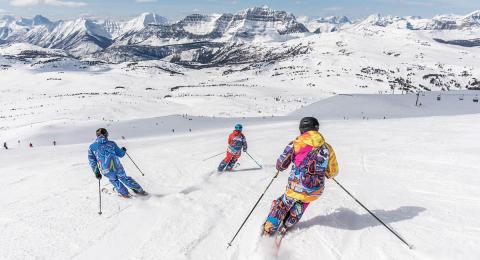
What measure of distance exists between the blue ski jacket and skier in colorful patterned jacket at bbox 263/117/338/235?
465 cm

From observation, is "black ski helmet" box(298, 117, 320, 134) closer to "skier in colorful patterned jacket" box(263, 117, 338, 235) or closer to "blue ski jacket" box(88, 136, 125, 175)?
"skier in colorful patterned jacket" box(263, 117, 338, 235)

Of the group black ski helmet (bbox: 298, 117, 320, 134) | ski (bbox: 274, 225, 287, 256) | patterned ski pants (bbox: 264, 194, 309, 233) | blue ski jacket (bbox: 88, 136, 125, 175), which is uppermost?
black ski helmet (bbox: 298, 117, 320, 134)

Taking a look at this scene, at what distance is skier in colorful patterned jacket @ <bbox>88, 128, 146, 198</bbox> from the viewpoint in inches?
358

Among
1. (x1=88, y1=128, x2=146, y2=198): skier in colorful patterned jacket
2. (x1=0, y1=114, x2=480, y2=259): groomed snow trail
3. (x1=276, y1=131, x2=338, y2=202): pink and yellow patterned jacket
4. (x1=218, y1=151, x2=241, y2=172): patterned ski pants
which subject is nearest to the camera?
(x1=0, y1=114, x2=480, y2=259): groomed snow trail

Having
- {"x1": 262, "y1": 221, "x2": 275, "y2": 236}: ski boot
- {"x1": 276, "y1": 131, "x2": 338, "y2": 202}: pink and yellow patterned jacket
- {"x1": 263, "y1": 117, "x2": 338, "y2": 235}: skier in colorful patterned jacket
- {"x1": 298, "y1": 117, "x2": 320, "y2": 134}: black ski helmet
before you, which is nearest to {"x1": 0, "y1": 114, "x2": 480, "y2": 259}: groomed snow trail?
{"x1": 262, "y1": 221, "x2": 275, "y2": 236}: ski boot

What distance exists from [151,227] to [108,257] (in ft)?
4.10

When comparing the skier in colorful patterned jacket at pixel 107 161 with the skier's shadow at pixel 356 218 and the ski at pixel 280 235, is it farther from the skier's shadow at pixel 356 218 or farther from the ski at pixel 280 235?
the skier's shadow at pixel 356 218

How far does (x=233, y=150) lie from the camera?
41.0 ft

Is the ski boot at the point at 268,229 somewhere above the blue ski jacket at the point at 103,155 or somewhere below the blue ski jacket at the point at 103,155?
below

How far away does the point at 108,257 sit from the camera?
598 centimetres

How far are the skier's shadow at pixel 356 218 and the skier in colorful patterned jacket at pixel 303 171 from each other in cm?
62

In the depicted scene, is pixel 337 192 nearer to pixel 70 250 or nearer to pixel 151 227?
pixel 151 227

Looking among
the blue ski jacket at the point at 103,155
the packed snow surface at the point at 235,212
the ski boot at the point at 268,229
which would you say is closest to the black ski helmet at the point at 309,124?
the ski boot at the point at 268,229

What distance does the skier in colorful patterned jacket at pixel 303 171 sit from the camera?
6363 mm
